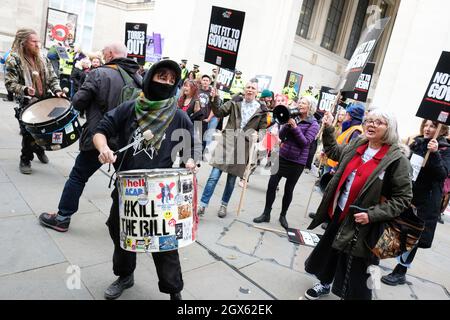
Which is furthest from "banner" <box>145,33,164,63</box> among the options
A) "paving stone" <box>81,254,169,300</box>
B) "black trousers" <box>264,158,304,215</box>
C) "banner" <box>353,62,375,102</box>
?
"paving stone" <box>81,254,169,300</box>

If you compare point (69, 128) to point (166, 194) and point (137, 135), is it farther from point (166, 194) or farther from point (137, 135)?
point (166, 194)

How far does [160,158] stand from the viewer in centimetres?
241

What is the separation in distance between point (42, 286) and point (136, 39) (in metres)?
6.13

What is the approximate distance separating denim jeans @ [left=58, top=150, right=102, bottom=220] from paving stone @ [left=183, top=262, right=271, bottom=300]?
138cm

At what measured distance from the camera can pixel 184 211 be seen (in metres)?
2.23

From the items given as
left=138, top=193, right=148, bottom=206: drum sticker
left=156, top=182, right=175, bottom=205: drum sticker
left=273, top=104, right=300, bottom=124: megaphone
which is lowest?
left=138, top=193, right=148, bottom=206: drum sticker

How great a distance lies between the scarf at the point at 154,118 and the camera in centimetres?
236

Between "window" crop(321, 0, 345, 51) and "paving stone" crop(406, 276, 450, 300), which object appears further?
"window" crop(321, 0, 345, 51)

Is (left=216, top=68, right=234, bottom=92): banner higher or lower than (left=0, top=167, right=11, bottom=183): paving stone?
higher

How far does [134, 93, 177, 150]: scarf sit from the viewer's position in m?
2.36

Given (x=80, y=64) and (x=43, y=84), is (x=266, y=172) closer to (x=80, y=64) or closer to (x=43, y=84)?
(x=43, y=84)

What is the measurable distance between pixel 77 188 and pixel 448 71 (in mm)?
4180

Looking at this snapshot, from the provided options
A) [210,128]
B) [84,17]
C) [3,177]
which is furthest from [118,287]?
[84,17]

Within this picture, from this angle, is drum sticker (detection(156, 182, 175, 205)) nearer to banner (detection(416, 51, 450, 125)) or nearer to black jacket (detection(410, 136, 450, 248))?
black jacket (detection(410, 136, 450, 248))
